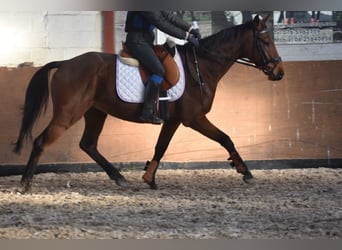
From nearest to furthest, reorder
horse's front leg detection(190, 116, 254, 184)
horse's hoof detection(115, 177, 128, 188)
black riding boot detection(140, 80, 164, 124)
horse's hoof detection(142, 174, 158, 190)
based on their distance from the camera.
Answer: black riding boot detection(140, 80, 164, 124) < horse's front leg detection(190, 116, 254, 184) < horse's hoof detection(142, 174, 158, 190) < horse's hoof detection(115, 177, 128, 188)

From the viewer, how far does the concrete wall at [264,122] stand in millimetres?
8797

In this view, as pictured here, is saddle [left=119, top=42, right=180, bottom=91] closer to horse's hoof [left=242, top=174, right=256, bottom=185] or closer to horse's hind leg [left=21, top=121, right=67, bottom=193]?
horse's hind leg [left=21, top=121, right=67, bottom=193]

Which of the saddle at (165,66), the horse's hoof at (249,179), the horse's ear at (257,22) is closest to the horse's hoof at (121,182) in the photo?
the saddle at (165,66)

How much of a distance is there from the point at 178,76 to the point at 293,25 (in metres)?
2.20

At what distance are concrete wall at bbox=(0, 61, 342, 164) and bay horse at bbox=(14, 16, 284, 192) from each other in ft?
3.84

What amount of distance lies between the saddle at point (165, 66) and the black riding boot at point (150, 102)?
123mm

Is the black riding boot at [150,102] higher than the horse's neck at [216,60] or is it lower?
lower

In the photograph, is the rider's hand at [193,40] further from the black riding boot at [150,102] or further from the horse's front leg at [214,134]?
the horse's front leg at [214,134]

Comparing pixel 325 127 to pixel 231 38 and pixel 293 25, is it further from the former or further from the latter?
pixel 231 38

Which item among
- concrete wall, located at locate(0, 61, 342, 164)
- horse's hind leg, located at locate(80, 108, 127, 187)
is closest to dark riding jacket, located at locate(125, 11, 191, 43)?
horse's hind leg, located at locate(80, 108, 127, 187)

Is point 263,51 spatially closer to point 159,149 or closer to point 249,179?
point 249,179

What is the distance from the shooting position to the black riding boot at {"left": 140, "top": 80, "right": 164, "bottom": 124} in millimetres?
7090

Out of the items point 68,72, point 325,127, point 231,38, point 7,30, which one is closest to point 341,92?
point 325,127

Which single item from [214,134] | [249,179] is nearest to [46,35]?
[214,134]
